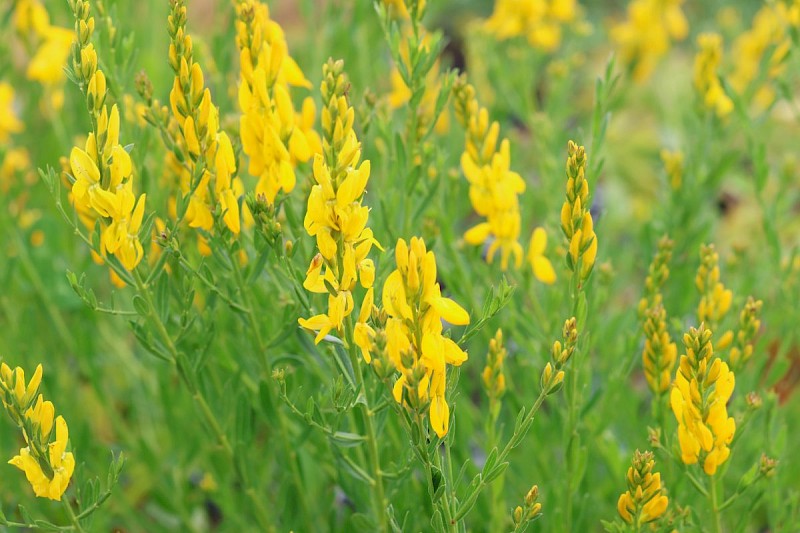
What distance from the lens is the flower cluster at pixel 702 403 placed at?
3.38 feet

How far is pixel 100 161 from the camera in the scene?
1.06m

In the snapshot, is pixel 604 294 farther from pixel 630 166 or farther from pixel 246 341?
pixel 630 166

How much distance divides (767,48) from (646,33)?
86 centimetres

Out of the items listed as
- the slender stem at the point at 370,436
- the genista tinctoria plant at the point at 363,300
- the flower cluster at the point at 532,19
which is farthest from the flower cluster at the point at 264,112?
the flower cluster at the point at 532,19

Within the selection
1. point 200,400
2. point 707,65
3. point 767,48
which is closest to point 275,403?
point 200,400

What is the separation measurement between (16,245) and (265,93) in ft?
2.80

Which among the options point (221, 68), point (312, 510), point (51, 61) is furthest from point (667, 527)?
point (51, 61)

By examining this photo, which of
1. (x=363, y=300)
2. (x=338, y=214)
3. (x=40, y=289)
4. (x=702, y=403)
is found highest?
(x=338, y=214)

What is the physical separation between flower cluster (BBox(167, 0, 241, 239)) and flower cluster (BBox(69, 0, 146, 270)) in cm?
8

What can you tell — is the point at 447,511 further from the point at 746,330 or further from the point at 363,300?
the point at 746,330

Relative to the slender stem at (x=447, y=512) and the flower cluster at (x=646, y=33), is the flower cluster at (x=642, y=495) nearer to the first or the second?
the slender stem at (x=447, y=512)

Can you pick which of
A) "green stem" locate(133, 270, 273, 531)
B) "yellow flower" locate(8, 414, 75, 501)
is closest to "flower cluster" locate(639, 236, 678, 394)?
"green stem" locate(133, 270, 273, 531)

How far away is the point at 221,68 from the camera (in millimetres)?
1788

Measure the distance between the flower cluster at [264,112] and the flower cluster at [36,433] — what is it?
340 mm
